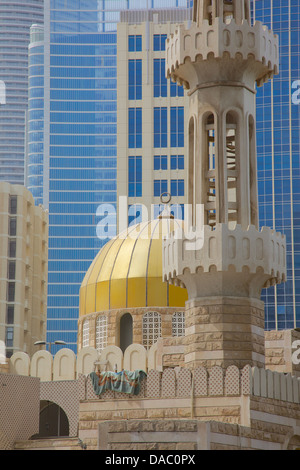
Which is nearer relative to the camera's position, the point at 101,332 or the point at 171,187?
the point at 101,332

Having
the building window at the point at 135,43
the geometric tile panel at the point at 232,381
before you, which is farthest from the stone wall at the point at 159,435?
the building window at the point at 135,43

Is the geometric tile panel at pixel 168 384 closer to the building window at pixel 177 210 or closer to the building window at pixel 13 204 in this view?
the building window at pixel 177 210

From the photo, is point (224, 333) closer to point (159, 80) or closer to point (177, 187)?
point (177, 187)

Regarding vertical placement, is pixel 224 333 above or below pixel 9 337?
below

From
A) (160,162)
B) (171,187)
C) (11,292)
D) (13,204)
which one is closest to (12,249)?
(13,204)

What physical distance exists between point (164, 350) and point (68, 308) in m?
111

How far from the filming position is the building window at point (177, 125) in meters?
91.3

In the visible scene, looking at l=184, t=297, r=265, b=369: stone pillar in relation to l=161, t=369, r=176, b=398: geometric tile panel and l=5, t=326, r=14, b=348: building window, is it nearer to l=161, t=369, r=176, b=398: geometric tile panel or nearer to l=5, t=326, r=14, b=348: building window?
l=161, t=369, r=176, b=398: geometric tile panel

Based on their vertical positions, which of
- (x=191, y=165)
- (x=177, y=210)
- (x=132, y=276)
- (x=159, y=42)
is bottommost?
(x=132, y=276)

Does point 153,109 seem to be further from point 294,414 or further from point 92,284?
point 294,414

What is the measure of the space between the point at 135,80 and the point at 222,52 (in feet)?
208

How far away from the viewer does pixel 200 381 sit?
28062mm

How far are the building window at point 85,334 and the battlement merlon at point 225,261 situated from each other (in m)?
13.3

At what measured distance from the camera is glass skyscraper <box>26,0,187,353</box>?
14475 centimetres
